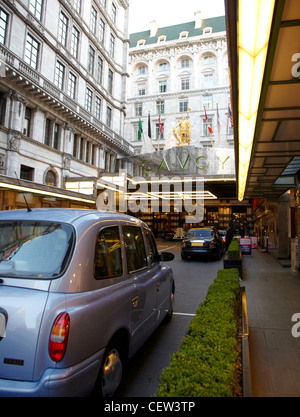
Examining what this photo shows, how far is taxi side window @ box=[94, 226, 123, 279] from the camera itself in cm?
286

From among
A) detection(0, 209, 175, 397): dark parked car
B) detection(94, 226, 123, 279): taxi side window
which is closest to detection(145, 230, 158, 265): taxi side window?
detection(0, 209, 175, 397): dark parked car

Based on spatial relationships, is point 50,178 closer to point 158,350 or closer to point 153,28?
point 158,350

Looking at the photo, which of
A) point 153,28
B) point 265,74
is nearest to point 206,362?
point 265,74

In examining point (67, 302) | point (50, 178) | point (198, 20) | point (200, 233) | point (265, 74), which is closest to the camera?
point (67, 302)

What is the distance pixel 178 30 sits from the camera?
65750mm

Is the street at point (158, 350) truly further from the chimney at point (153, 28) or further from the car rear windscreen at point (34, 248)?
the chimney at point (153, 28)

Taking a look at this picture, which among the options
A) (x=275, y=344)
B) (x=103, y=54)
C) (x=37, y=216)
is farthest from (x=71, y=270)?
(x=103, y=54)

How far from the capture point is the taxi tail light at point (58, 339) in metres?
2.13

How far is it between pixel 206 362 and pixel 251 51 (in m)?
3.40

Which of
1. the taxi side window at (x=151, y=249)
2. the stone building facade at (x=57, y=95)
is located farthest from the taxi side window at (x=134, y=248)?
the stone building facade at (x=57, y=95)

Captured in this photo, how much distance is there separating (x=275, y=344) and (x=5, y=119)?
21700 mm
